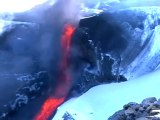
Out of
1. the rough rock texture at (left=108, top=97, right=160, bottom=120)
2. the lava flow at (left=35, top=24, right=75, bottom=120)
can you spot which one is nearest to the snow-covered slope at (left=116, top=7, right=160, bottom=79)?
the lava flow at (left=35, top=24, right=75, bottom=120)

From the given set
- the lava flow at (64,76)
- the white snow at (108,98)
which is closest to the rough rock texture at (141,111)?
the white snow at (108,98)

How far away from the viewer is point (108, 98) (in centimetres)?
812

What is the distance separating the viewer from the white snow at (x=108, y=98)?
306 inches

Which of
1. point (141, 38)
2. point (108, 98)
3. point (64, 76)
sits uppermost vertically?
point (141, 38)

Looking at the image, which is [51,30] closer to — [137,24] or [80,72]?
[80,72]

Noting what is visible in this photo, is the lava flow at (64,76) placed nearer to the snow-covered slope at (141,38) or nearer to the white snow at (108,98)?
the white snow at (108,98)

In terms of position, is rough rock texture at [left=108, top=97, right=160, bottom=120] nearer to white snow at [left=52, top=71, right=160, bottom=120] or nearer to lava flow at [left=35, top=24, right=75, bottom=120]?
white snow at [left=52, top=71, right=160, bottom=120]

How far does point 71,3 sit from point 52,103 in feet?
7.68

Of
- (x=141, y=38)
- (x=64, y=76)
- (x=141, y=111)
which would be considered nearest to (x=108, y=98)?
(x=64, y=76)

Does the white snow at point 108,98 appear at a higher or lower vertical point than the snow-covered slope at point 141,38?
lower

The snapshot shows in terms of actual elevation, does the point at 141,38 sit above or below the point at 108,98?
above

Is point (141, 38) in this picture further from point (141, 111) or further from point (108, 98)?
point (141, 111)

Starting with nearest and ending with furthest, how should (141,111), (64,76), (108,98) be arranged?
(141,111), (108,98), (64,76)

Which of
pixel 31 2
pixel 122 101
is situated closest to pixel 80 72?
pixel 122 101
